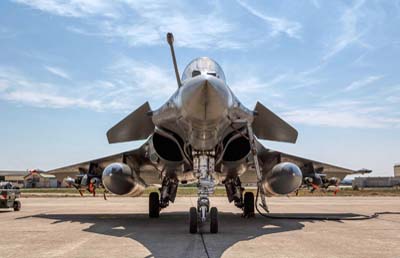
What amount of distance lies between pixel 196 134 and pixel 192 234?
6.25 ft

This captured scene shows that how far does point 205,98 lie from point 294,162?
26.9 feet

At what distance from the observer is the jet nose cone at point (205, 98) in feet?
22.4

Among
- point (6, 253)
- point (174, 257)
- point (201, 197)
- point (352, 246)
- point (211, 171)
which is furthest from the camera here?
point (211, 171)

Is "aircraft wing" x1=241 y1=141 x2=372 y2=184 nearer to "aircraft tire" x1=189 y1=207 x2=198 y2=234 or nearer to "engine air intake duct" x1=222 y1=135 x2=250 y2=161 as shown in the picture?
"engine air intake duct" x1=222 y1=135 x2=250 y2=161

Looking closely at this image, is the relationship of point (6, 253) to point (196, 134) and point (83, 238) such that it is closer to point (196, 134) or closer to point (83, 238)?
point (83, 238)

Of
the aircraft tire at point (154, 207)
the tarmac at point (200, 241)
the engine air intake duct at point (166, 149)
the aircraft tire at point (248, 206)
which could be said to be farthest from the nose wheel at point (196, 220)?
the aircraft tire at point (154, 207)

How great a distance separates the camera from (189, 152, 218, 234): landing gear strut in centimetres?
782

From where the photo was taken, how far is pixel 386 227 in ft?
33.1

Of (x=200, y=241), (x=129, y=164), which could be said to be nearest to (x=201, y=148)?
(x=200, y=241)

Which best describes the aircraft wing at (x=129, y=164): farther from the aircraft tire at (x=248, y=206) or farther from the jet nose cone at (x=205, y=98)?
the jet nose cone at (x=205, y=98)

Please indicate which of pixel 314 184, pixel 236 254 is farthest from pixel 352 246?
pixel 314 184

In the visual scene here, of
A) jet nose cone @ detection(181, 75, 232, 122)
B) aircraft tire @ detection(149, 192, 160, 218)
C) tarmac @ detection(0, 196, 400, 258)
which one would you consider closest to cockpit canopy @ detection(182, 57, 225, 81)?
jet nose cone @ detection(181, 75, 232, 122)

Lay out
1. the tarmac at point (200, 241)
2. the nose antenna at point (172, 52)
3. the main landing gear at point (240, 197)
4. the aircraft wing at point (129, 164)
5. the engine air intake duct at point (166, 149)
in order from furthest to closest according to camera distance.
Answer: the aircraft wing at point (129, 164), the main landing gear at point (240, 197), the engine air intake duct at point (166, 149), the nose antenna at point (172, 52), the tarmac at point (200, 241)

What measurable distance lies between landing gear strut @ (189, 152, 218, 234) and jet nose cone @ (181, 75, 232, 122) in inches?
58.2
